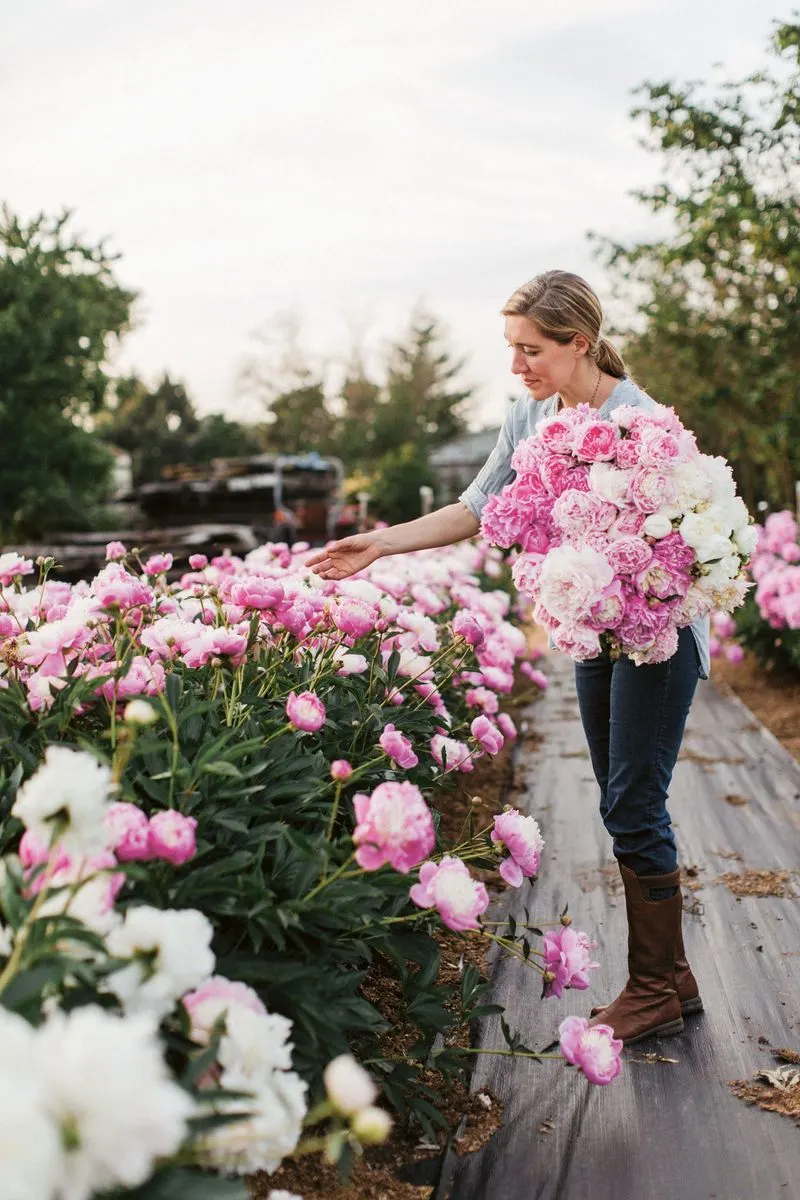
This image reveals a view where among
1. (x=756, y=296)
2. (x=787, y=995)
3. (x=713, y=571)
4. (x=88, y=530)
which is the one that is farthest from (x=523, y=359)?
(x=756, y=296)

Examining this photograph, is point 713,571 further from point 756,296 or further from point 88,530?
point 756,296

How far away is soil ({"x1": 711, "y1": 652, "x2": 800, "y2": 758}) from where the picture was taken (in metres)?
6.09

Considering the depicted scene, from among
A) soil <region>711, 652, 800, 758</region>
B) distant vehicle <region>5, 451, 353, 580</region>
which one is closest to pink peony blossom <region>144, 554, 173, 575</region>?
soil <region>711, 652, 800, 758</region>

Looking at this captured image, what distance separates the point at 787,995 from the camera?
2.71 meters

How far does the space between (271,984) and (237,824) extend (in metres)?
0.25

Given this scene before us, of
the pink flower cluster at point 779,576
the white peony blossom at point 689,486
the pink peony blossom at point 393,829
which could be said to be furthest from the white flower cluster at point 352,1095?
the pink flower cluster at point 779,576

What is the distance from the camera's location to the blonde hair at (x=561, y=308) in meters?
2.48

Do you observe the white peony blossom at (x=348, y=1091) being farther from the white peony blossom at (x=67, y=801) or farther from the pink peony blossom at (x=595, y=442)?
the pink peony blossom at (x=595, y=442)

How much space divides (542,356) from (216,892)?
1.46 m

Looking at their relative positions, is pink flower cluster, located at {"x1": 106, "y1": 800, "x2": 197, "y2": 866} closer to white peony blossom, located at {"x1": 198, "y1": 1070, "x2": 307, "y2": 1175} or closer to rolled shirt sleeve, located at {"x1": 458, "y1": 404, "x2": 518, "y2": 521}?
white peony blossom, located at {"x1": 198, "y1": 1070, "x2": 307, "y2": 1175}

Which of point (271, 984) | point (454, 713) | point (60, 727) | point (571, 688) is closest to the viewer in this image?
point (271, 984)

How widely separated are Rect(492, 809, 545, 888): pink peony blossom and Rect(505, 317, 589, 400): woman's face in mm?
1040

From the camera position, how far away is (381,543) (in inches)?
105

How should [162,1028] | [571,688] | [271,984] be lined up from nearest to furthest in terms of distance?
[162,1028] < [271,984] < [571,688]
